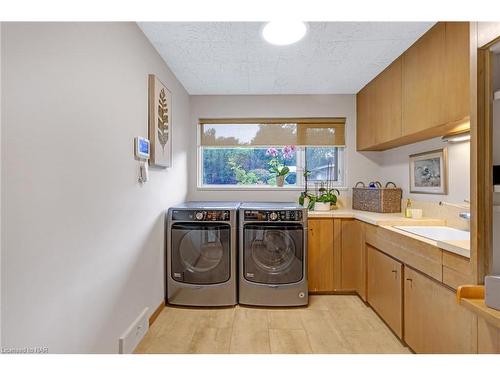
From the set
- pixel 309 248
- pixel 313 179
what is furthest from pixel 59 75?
pixel 313 179

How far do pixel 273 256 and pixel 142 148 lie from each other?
4.98ft

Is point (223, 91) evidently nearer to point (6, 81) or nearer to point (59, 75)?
point (59, 75)

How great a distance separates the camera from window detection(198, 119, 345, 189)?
3223mm

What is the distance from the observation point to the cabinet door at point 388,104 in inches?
86.1

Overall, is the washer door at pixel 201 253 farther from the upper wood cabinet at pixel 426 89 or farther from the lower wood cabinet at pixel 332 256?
the upper wood cabinet at pixel 426 89

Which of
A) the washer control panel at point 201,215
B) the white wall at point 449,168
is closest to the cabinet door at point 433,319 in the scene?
the white wall at point 449,168

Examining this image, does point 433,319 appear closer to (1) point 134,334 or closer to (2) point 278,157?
(1) point 134,334

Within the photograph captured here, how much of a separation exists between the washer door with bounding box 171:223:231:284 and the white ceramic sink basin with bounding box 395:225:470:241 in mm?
1523

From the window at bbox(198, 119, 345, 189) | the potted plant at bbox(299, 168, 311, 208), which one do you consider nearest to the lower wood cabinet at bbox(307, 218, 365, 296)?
the potted plant at bbox(299, 168, 311, 208)

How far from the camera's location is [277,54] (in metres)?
2.17

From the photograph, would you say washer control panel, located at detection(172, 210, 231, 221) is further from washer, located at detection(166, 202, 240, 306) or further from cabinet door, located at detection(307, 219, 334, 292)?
cabinet door, located at detection(307, 219, 334, 292)

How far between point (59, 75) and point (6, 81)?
251 mm

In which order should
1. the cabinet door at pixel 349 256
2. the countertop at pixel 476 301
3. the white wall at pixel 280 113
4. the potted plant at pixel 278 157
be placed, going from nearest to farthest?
1. the countertop at pixel 476 301
2. the cabinet door at pixel 349 256
3. the white wall at pixel 280 113
4. the potted plant at pixel 278 157

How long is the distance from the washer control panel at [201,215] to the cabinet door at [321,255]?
942 mm
